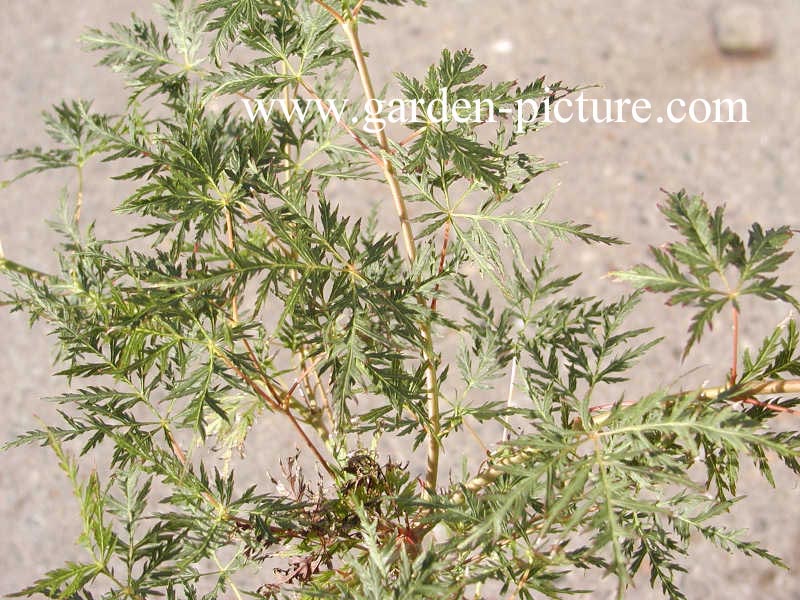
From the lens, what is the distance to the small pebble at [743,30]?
179 centimetres

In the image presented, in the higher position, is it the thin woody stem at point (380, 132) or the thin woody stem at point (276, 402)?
the thin woody stem at point (380, 132)

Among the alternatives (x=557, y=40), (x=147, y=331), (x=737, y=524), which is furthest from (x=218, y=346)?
(x=557, y=40)

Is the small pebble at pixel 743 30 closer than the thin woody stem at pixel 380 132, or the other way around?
the thin woody stem at pixel 380 132

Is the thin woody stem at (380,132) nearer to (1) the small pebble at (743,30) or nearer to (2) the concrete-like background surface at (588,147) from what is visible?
(2) the concrete-like background surface at (588,147)

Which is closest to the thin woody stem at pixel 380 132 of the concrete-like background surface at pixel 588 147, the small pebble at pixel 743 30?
the concrete-like background surface at pixel 588 147

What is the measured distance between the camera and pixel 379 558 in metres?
0.53

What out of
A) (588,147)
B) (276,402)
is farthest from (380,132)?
(588,147)

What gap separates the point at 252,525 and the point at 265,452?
891mm

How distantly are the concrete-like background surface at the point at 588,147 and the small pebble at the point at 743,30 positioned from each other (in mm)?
22

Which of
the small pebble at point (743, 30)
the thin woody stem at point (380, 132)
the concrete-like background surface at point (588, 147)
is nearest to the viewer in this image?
the thin woody stem at point (380, 132)

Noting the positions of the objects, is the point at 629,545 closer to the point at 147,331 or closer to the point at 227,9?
the point at 147,331

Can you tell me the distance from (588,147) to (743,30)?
17.3 inches

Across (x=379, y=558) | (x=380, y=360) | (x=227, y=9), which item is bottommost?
(x=379, y=558)

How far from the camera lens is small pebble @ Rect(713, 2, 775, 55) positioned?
179 cm
